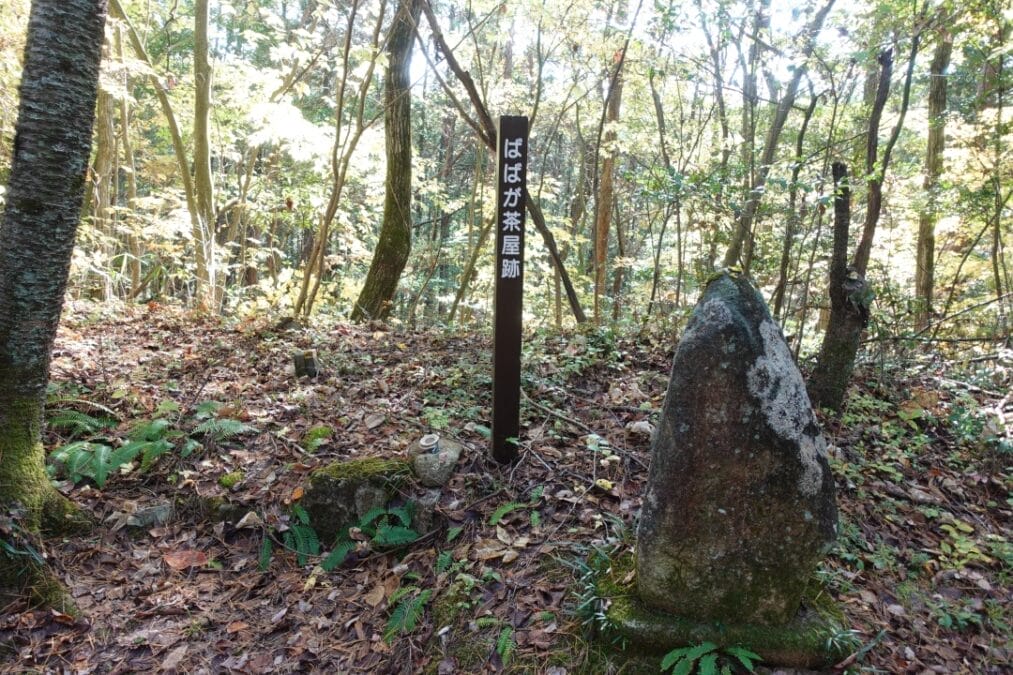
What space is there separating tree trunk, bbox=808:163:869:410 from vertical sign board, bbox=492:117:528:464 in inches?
103

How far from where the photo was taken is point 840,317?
486 cm

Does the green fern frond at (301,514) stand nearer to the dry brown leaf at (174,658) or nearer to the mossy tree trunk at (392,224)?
the dry brown leaf at (174,658)

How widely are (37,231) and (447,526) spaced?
10.4 feet

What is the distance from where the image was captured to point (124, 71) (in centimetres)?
Result: 860

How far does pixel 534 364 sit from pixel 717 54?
5757mm

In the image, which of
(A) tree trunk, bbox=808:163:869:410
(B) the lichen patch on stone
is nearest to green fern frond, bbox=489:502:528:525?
(B) the lichen patch on stone

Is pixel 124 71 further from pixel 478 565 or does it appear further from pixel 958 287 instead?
pixel 958 287

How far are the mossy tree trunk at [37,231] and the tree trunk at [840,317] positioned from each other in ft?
17.5

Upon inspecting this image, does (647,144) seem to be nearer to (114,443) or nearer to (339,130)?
(339,130)

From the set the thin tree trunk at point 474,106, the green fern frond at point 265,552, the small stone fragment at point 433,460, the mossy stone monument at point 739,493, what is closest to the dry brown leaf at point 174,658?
the green fern frond at point 265,552

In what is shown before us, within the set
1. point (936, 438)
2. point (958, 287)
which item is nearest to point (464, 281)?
point (936, 438)

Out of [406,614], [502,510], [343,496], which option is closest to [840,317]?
[502,510]

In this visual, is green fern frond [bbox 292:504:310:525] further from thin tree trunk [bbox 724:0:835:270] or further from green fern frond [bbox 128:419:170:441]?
thin tree trunk [bbox 724:0:835:270]

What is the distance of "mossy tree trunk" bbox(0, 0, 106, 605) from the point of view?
10.5 feet
